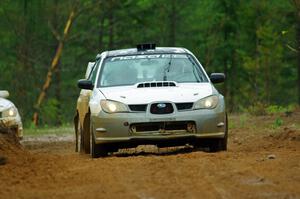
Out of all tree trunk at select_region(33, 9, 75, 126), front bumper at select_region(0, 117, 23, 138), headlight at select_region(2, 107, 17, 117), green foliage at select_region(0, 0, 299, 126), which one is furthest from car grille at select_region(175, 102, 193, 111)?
tree trunk at select_region(33, 9, 75, 126)

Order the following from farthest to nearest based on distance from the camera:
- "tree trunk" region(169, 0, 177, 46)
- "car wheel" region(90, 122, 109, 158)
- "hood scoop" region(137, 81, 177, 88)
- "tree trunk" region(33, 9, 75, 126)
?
"tree trunk" region(169, 0, 177, 46) → "tree trunk" region(33, 9, 75, 126) → "hood scoop" region(137, 81, 177, 88) → "car wheel" region(90, 122, 109, 158)

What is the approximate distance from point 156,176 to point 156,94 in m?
3.25

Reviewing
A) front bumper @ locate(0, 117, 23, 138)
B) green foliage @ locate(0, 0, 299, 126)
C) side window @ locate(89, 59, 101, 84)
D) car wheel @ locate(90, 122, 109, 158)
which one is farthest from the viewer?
green foliage @ locate(0, 0, 299, 126)

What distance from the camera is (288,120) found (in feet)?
71.2

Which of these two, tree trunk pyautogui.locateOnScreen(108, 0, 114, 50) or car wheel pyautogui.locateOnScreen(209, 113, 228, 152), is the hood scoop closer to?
→ car wheel pyautogui.locateOnScreen(209, 113, 228, 152)

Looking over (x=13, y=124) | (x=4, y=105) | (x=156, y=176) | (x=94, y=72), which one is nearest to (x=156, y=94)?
(x=94, y=72)

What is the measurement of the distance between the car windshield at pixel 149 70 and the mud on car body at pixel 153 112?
0.05ft

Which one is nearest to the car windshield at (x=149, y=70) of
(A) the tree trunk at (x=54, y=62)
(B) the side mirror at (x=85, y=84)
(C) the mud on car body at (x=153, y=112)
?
(C) the mud on car body at (x=153, y=112)

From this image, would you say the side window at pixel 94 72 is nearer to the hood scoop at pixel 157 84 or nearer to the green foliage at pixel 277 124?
the hood scoop at pixel 157 84

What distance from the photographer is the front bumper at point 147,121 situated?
41.5 ft

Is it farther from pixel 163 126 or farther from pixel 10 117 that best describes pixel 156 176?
pixel 10 117

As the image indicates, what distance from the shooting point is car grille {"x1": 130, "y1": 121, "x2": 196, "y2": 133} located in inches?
500

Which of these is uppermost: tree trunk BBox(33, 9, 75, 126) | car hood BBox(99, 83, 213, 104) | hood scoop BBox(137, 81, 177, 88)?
hood scoop BBox(137, 81, 177, 88)

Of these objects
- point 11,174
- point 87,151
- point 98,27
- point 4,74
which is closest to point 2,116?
point 87,151
